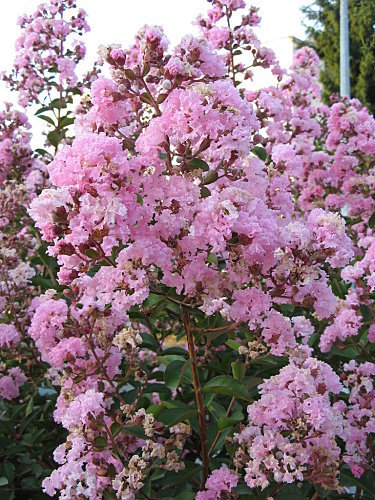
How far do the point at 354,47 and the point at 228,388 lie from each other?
56.2ft

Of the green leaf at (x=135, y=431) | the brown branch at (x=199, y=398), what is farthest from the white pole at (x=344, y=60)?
the green leaf at (x=135, y=431)

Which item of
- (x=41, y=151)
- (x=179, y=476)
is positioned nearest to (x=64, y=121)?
(x=41, y=151)

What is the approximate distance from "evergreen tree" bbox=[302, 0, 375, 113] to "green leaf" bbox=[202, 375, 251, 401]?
15147 mm

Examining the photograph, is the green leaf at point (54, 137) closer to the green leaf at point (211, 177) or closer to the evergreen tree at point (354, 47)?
the green leaf at point (211, 177)

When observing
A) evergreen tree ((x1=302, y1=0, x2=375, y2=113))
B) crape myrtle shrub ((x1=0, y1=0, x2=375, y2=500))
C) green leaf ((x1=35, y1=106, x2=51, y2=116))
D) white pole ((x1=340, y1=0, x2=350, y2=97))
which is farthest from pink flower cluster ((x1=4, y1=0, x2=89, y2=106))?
evergreen tree ((x1=302, y1=0, x2=375, y2=113))

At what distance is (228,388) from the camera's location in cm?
137

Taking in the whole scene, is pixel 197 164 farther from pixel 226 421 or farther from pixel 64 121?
pixel 64 121

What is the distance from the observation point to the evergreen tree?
15656 millimetres

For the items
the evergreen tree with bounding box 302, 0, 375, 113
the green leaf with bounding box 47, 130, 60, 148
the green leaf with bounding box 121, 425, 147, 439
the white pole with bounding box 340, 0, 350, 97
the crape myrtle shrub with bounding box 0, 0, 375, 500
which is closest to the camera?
the crape myrtle shrub with bounding box 0, 0, 375, 500

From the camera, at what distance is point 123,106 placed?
142cm

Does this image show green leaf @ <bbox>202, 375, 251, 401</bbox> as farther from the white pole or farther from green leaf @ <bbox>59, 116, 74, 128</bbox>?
the white pole

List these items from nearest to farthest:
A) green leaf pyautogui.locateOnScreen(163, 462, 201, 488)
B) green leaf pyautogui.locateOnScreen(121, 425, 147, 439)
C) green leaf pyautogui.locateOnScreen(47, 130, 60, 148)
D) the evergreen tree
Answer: green leaf pyautogui.locateOnScreen(121, 425, 147, 439) → green leaf pyautogui.locateOnScreen(163, 462, 201, 488) → green leaf pyautogui.locateOnScreen(47, 130, 60, 148) → the evergreen tree

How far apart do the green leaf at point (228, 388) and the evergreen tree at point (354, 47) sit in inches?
596

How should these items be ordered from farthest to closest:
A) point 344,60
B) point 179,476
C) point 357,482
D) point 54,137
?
1. point 344,60
2. point 54,137
3. point 357,482
4. point 179,476
